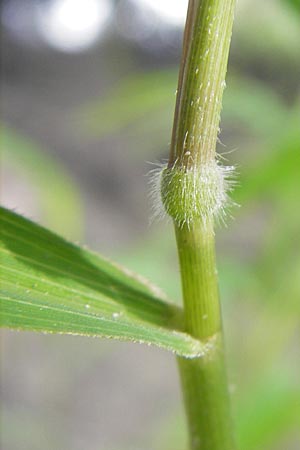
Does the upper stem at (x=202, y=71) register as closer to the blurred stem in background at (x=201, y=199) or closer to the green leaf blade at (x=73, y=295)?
the blurred stem in background at (x=201, y=199)

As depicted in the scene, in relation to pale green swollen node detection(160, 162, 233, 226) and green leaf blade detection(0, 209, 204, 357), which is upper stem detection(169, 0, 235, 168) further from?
green leaf blade detection(0, 209, 204, 357)

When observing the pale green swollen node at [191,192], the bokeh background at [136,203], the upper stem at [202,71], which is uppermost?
the upper stem at [202,71]

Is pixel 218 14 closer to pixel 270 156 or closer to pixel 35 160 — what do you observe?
pixel 270 156

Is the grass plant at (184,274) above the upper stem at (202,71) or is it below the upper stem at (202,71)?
below

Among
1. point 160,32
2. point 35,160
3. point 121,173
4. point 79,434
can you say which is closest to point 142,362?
point 79,434

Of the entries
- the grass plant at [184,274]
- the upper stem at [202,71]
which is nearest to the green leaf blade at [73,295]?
the grass plant at [184,274]

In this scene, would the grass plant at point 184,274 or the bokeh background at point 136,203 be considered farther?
the bokeh background at point 136,203

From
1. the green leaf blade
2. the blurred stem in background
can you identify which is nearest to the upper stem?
the blurred stem in background
